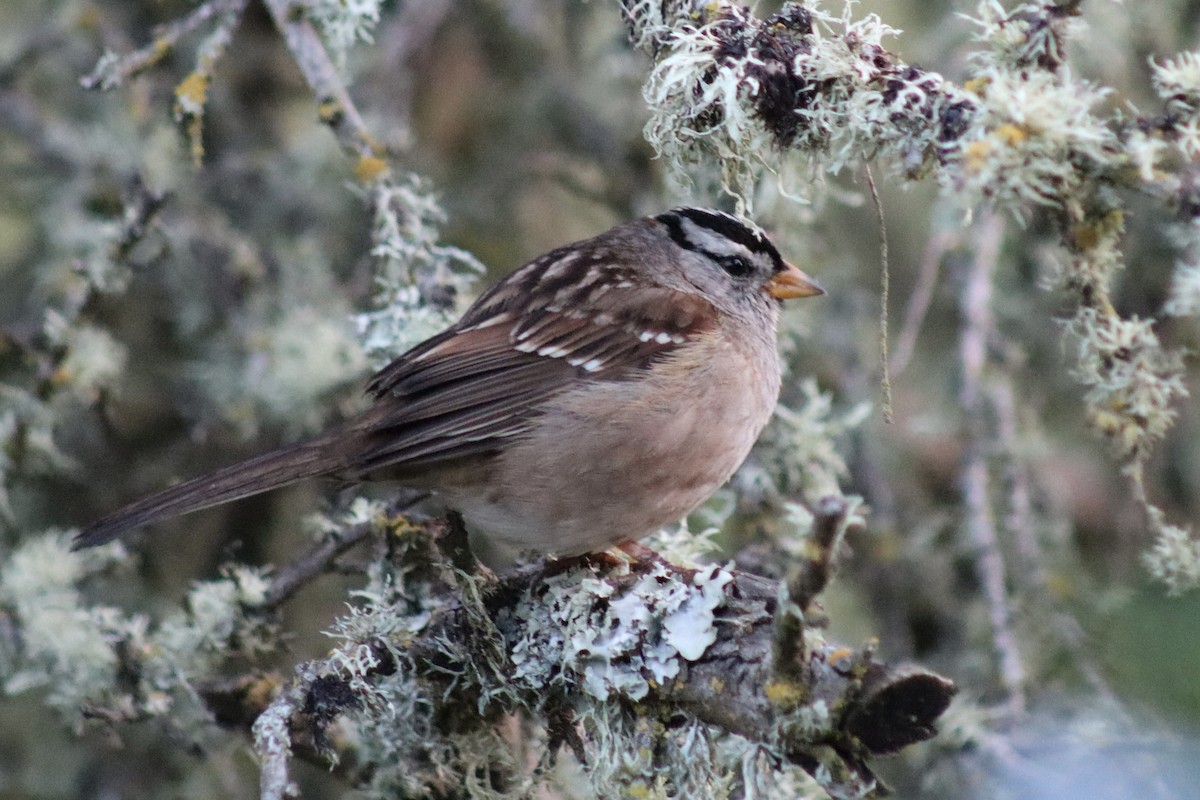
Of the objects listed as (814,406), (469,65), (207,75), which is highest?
(469,65)

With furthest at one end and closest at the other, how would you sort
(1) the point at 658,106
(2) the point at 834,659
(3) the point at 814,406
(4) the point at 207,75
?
1. (3) the point at 814,406
2. (4) the point at 207,75
3. (1) the point at 658,106
4. (2) the point at 834,659

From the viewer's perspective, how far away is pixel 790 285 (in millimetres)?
4012

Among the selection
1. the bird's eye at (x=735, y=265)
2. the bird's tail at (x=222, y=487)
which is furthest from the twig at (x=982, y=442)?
the bird's tail at (x=222, y=487)

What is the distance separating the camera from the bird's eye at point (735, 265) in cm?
400

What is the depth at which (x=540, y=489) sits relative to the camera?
11.3ft

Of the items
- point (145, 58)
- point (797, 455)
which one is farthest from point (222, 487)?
point (797, 455)

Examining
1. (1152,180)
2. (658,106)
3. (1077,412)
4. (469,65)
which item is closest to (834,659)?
(1152,180)

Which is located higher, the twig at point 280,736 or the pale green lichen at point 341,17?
the pale green lichen at point 341,17

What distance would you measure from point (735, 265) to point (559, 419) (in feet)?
2.86

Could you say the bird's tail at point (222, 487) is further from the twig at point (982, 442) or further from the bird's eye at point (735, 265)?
the twig at point (982, 442)

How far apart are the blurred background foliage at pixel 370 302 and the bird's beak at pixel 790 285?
20cm

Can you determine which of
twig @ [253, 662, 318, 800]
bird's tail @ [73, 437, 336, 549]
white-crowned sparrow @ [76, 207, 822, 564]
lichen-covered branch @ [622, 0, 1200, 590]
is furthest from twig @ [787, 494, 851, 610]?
bird's tail @ [73, 437, 336, 549]

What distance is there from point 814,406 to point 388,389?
1332 millimetres

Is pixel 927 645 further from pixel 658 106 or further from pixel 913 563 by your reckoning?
pixel 658 106
